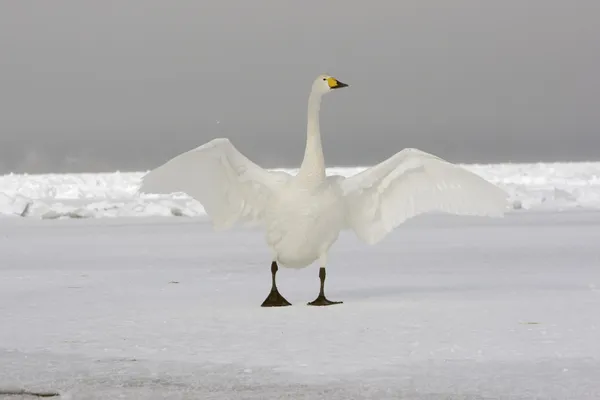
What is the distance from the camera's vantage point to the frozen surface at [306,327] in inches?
179

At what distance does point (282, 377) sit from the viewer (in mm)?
4691

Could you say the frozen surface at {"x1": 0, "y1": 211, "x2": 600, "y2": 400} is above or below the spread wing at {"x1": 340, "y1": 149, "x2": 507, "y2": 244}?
below

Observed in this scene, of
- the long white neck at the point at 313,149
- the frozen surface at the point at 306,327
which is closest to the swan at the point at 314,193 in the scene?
the long white neck at the point at 313,149

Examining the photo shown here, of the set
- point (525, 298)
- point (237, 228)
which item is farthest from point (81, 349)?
point (237, 228)

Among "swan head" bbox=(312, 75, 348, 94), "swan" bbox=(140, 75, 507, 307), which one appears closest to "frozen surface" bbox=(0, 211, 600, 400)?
"swan" bbox=(140, 75, 507, 307)

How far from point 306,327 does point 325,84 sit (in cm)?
261

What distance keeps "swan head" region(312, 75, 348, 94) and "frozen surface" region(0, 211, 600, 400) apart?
1723mm

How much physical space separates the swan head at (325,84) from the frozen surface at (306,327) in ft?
5.65

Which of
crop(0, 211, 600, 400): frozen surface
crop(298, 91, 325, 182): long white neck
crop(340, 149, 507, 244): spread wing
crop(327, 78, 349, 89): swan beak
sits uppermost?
crop(327, 78, 349, 89): swan beak

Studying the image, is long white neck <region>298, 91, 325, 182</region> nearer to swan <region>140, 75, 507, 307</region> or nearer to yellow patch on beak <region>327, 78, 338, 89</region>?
swan <region>140, 75, 507, 307</region>

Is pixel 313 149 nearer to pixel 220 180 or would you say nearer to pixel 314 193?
pixel 314 193

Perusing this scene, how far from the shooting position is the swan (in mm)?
7387

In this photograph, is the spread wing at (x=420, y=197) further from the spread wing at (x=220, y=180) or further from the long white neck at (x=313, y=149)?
the spread wing at (x=220, y=180)

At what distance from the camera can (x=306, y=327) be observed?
6.14 m
